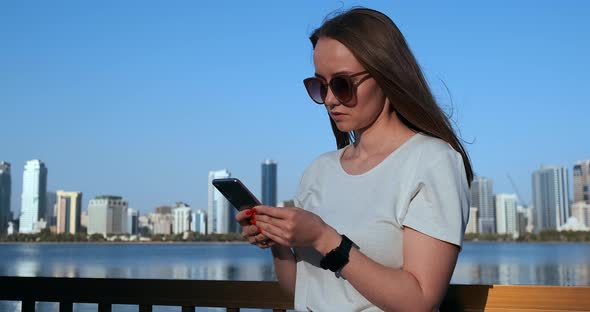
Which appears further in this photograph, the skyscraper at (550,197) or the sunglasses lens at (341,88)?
the skyscraper at (550,197)

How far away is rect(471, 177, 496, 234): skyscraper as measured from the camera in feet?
280

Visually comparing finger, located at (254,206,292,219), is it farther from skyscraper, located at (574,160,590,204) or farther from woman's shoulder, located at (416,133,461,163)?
skyscraper, located at (574,160,590,204)

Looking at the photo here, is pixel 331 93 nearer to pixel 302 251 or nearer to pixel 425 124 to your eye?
pixel 425 124

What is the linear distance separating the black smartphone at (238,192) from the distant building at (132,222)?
87458 mm

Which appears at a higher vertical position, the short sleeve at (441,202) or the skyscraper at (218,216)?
the short sleeve at (441,202)

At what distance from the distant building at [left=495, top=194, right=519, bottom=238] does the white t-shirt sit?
88434mm

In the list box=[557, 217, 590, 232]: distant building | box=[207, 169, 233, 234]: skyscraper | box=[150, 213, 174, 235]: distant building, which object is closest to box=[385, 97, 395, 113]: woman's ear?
box=[207, 169, 233, 234]: skyscraper

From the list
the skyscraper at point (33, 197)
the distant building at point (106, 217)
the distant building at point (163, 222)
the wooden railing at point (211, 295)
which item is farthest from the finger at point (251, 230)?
the distant building at point (106, 217)

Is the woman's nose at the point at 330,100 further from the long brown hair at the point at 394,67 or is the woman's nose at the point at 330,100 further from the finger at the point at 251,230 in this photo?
the finger at the point at 251,230

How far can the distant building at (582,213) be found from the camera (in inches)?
3408

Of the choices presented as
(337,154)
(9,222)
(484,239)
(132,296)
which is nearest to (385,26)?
(337,154)

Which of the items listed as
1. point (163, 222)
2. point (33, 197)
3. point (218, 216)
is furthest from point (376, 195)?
point (163, 222)

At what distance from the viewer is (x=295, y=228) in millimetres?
1157

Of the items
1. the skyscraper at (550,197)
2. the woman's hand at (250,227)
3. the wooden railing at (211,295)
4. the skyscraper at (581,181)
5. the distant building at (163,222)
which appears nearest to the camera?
the woman's hand at (250,227)
